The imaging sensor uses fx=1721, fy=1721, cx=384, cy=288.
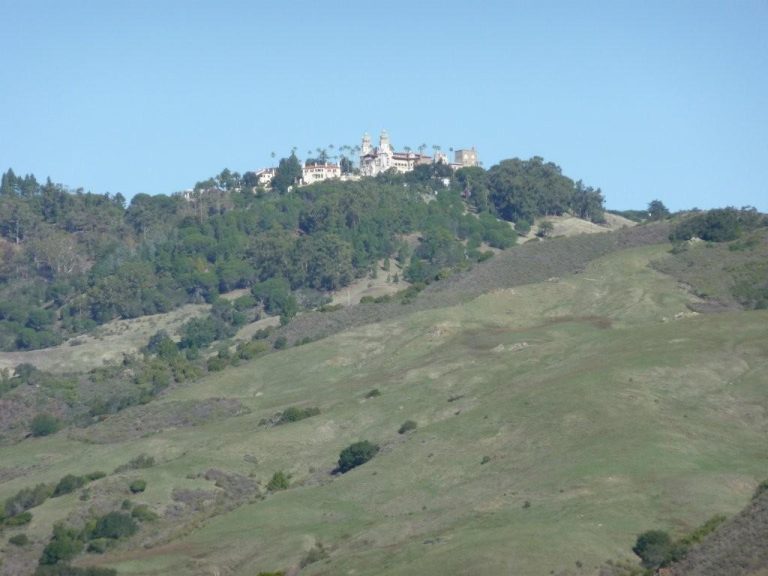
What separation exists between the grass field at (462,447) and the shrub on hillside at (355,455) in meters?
1.24

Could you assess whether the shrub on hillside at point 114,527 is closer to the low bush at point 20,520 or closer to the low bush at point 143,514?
the low bush at point 143,514

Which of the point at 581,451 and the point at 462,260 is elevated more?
the point at 462,260

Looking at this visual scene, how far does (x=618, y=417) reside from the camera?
88.2 m

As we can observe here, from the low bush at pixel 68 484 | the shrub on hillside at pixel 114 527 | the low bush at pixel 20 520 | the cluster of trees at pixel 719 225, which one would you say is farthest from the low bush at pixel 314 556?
the cluster of trees at pixel 719 225

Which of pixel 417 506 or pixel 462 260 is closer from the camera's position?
pixel 417 506

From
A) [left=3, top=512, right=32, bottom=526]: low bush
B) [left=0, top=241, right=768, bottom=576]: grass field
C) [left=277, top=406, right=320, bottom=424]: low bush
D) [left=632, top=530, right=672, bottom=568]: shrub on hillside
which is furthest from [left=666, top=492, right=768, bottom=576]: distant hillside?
[left=277, top=406, right=320, bottom=424]: low bush

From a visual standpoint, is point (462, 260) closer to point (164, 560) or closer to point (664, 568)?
point (164, 560)

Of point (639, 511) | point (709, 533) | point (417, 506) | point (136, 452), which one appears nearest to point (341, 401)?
point (136, 452)

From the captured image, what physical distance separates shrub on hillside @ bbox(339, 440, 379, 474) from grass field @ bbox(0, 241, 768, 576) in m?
1.24

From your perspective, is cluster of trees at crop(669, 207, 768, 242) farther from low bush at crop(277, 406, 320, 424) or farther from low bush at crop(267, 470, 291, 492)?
low bush at crop(267, 470, 291, 492)

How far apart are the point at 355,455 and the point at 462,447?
787cm

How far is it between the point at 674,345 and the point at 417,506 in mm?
28610

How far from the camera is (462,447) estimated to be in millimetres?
89812

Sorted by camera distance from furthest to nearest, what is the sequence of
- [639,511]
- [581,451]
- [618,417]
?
[618,417] < [581,451] < [639,511]
